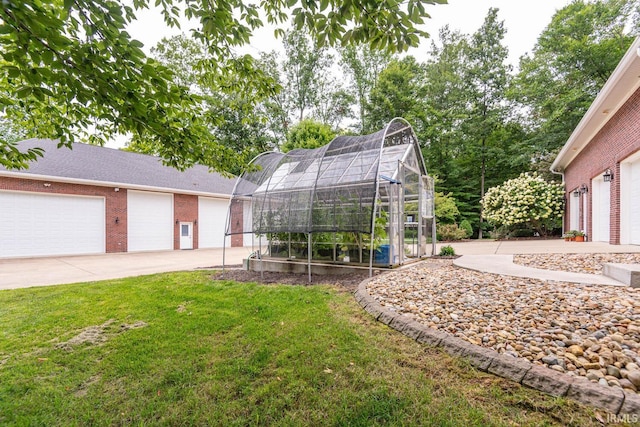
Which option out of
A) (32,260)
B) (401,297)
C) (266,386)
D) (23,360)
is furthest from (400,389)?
(32,260)

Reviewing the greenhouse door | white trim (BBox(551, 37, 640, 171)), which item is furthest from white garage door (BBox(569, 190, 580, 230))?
the greenhouse door

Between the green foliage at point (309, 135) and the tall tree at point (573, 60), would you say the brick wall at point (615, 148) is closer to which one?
the tall tree at point (573, 60)

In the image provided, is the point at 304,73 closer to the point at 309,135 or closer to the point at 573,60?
the point at 309,135

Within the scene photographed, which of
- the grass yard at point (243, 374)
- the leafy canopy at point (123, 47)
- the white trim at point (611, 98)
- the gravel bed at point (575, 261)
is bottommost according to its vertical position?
the grass yard at point (243, 374)

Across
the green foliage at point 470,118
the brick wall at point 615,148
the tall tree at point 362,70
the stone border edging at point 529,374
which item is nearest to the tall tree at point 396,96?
the green foliage at point 470,118

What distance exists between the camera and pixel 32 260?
10.4 meters

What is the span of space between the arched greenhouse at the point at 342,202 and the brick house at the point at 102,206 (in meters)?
1.01

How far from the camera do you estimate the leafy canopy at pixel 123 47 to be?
1.73 meters

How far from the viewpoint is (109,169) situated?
1356 cm

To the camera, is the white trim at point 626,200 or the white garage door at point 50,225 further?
the white garage door at point 50,225

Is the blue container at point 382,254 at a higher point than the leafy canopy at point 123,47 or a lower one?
lower

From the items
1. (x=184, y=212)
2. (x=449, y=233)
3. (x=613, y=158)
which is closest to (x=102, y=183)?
(x=184, y=212)

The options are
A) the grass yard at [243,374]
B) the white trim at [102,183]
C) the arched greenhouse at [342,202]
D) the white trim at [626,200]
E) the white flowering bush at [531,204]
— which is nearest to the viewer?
the grass yard at [243,374]

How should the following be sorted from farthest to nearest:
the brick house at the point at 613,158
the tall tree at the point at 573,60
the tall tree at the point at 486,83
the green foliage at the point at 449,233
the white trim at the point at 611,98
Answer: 1. the tall tree at the point at 486,83
2. the green foliage at the point at 449,233
3. the tall tree at the point at 573,60
4. the brick house at the point at 613,158
5. the white trim at the point at 611,98
